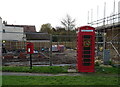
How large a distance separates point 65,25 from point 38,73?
43.0m

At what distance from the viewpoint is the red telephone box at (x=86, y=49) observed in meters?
9.97

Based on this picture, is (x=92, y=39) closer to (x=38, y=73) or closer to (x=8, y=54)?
(x=38, y=73)

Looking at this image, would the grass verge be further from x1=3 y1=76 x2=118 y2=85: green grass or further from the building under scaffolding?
the building under scaffolding

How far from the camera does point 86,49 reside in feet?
33.0

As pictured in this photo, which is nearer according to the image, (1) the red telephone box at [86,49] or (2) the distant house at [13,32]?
(1) the red telephone box at [86,49]

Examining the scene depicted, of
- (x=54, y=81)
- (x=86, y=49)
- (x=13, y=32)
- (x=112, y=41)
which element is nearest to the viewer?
(x=54, y=81)

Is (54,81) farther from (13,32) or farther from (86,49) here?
(13,32)

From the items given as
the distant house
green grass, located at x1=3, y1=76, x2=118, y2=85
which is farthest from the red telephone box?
the distant house

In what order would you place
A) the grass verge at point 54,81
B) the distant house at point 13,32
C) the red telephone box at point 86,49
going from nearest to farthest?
the grass verge at point 54,81 < the red telephone box at point 86,49 < the distant house at point 13,32

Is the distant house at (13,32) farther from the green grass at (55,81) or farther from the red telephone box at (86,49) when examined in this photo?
the green grass at (55,81)

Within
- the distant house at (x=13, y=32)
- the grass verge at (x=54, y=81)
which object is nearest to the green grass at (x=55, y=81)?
the grass verge at (x=54, y=81)

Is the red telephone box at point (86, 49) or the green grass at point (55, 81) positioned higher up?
the red telephone box at point (86, 49)

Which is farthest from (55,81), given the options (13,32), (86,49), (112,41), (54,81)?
(112,41)

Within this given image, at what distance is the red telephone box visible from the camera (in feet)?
32.7
